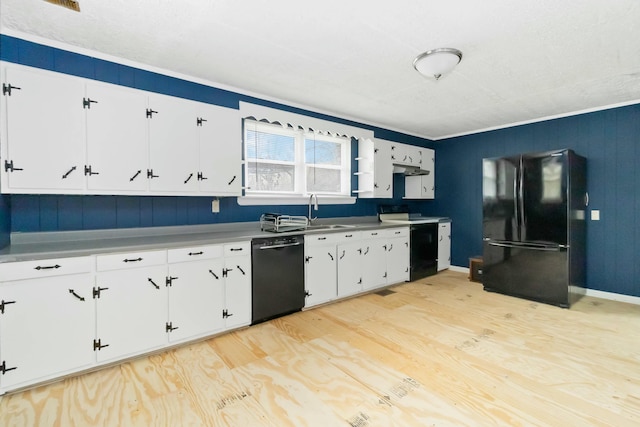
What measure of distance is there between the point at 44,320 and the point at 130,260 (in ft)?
2.02

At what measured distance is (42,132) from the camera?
2172mm

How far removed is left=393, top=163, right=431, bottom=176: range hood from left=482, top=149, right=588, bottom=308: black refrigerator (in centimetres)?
114

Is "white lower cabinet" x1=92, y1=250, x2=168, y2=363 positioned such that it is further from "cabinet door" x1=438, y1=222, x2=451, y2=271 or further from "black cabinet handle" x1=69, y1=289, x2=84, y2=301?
"cabinet door" x1=438, y1=222, x2=451, y2=271

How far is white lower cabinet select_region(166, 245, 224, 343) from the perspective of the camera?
2.50m

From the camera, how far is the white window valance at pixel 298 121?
3443 millimetres

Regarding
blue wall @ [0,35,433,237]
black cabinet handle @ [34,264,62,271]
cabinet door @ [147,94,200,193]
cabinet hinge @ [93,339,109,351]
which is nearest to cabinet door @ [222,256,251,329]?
blue wall @ [0,35,433,237]

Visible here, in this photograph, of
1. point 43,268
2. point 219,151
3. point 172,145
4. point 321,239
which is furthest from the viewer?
point 321,239

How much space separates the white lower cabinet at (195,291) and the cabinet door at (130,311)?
3.1 inches

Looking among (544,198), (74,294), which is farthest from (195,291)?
(544,198)

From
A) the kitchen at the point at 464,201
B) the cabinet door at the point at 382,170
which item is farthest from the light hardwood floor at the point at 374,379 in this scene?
the cabinet door at the point at 382,170

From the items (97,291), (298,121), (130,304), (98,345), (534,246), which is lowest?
(98,345)

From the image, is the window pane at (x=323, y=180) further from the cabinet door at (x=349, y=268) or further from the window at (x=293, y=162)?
the cabinet door at (x=349, y=268)

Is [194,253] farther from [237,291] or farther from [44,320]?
[44,320]

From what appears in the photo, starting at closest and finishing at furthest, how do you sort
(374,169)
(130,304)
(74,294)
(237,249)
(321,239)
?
(74,294) → (130,304) → (237,249) → (321,239) → (374,169)
